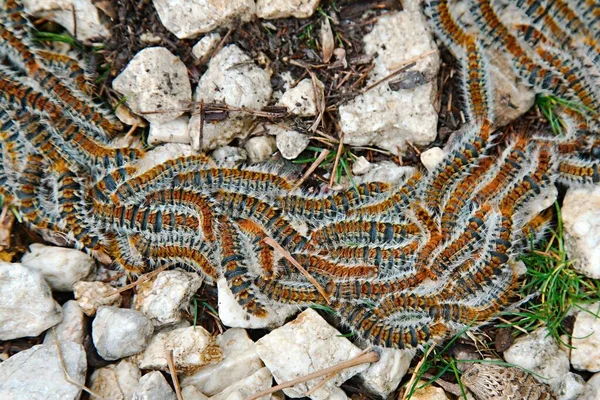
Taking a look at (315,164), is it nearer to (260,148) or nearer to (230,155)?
(260,148)

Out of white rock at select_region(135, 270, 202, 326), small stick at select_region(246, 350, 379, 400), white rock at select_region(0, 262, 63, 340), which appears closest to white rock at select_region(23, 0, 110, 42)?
white rock at select_region(0, 262, 63, 340)

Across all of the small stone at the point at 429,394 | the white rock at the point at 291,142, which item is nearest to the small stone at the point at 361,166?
the white rock at the point at 291,142

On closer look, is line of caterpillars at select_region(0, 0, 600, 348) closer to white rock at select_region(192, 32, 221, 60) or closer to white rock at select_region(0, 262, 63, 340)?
white rock at select_region(0, 262, 63, 340)

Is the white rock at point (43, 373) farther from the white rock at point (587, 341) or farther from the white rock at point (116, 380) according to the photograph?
the white rock at point (587, 341)

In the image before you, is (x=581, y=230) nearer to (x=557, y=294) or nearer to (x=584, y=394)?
(x=557, y=294)

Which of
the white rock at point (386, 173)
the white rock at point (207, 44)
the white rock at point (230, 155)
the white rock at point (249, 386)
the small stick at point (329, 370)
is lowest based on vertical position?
the white rock at point (249, 386)

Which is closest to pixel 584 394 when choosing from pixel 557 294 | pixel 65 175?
pixel 557 294

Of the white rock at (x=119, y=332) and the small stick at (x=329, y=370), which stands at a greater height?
the white rock at (x=119, y=332)
